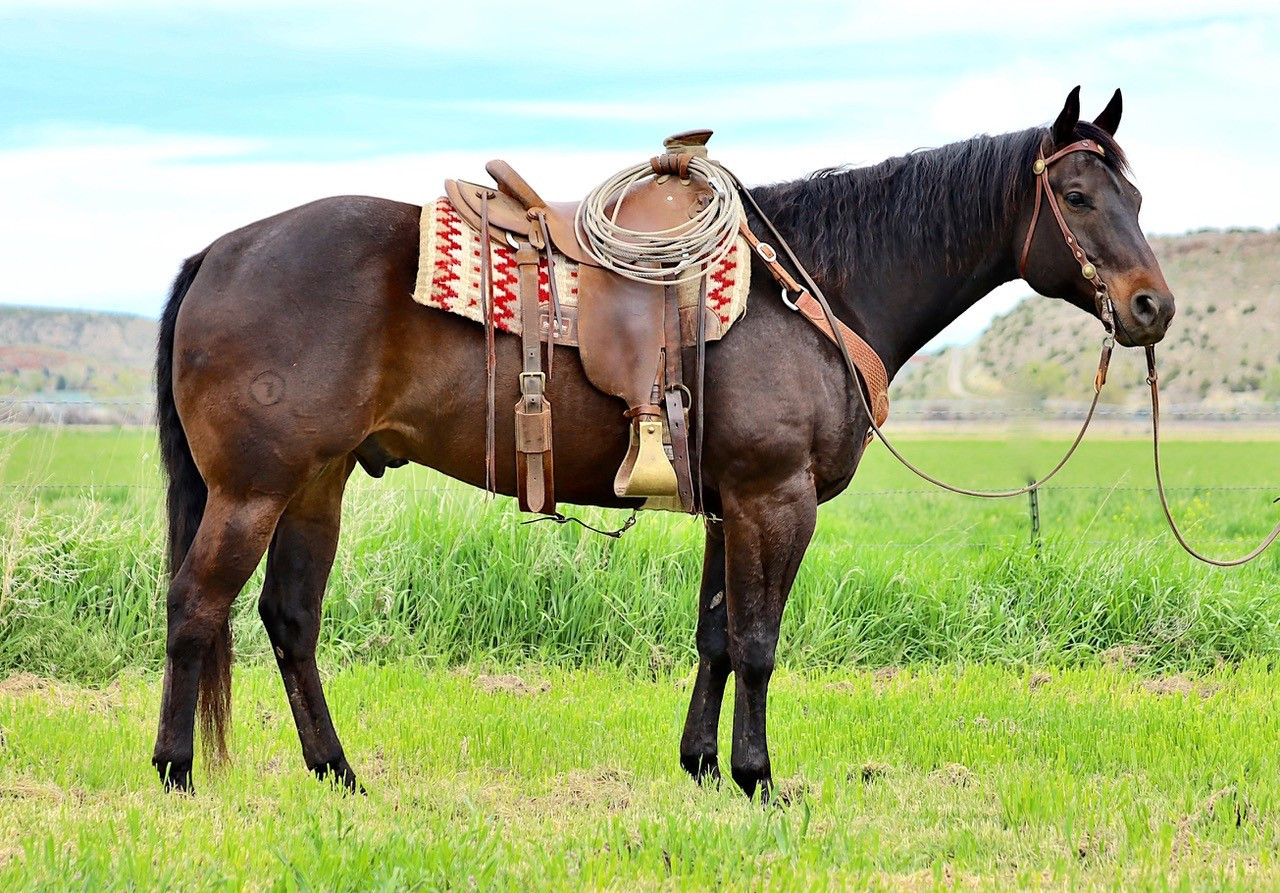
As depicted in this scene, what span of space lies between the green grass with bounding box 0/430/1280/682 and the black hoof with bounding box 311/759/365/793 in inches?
73.2

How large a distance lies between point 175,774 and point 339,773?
60 cm

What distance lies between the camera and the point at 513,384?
3869 millimetres

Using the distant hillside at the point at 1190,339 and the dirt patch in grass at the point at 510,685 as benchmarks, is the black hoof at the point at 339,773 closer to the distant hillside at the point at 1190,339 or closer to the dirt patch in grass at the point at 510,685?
the dirt patch in grass at the point at 510,685

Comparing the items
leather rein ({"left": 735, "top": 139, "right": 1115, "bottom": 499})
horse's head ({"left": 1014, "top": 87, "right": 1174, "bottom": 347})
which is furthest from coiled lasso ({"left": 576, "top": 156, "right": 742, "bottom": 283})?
horse's head ({"left": 1014, "top": 87, "right": 1174, "bottom": 347})

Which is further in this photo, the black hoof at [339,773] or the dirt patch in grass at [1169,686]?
the dirt patch in grass at [1169,686]

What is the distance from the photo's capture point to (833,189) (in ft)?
14.3

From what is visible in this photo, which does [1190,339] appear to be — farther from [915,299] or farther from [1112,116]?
[915,299]

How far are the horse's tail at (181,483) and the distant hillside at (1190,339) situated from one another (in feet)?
206

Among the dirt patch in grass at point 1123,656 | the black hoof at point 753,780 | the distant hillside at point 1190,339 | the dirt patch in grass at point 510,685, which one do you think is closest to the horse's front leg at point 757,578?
the black hoof at point 753,780

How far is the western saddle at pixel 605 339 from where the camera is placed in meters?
3.83

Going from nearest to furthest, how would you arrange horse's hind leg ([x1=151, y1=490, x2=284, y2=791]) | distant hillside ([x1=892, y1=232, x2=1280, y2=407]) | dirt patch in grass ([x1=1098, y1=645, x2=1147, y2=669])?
horse's hind leg ([x1=151, y1=490, x2=284, y2=791]) → dirt patch in grass ([x1=1098, y1=645, x2=1147, y2=669]) → distant hillside ([x1=892, y1=232, x2=1280, y2=407])

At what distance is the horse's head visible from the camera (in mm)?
3990

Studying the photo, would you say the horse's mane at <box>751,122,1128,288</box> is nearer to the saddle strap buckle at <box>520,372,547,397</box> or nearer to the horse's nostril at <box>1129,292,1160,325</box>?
the horse's nostril at <box>1129,292,1160,325</box>

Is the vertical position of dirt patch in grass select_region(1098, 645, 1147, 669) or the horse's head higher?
the horse's head
